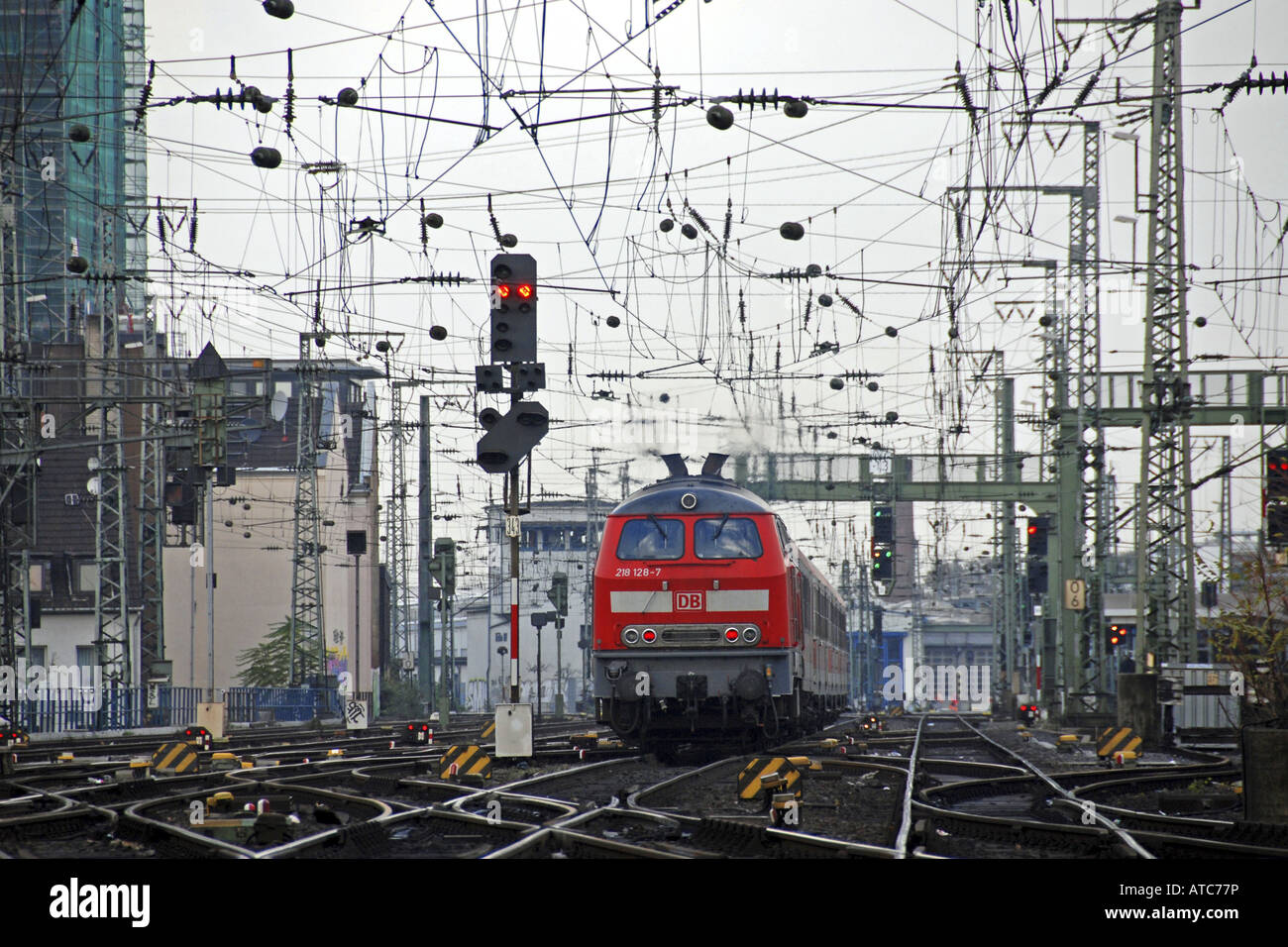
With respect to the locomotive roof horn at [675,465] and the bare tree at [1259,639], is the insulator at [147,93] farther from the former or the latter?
the bare tree at [1259,639]

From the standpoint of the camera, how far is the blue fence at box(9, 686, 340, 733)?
33875mm

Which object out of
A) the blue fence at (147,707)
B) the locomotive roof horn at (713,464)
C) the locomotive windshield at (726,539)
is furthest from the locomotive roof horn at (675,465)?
the blue fence at (147,707)

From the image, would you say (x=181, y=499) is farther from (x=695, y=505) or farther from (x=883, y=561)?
(x=695, y=505)

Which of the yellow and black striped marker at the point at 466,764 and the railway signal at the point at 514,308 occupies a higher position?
the railway signal at the point at 514,308

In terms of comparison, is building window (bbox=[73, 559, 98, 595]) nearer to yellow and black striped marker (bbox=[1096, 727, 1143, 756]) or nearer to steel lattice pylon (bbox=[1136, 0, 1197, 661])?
steel lattice pylon (bbox=[1136, 0, 1197, 661])

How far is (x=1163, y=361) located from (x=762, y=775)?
48.5 ft

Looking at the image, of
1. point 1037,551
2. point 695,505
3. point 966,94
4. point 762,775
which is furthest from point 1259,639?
point 1037,551

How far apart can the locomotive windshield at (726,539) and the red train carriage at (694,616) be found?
13 mm

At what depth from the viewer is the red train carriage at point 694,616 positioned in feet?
61.7

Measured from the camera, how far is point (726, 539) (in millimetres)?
19375

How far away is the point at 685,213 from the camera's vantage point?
24.5 metres

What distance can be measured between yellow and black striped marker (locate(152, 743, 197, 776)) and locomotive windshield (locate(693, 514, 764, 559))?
6.58 m
